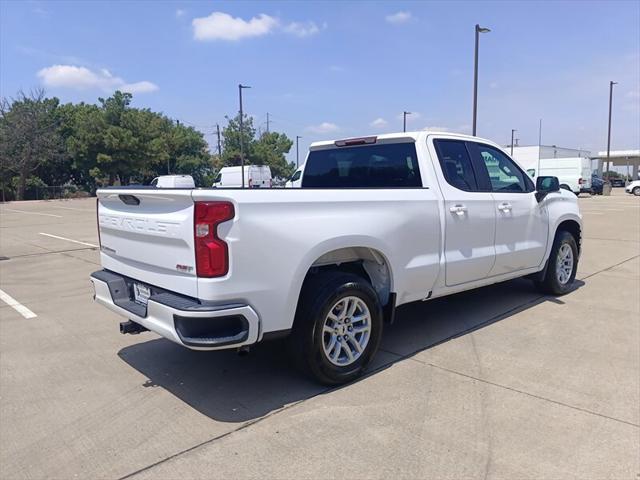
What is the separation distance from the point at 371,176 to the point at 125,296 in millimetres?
2562

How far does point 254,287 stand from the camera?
Answer: 10.9ft

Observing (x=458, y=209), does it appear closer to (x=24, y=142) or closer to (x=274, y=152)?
(x=24, y=142)

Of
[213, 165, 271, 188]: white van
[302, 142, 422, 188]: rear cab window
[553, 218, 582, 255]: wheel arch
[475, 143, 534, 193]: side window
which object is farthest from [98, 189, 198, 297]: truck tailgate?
[213, 165, 271, 188]: white van

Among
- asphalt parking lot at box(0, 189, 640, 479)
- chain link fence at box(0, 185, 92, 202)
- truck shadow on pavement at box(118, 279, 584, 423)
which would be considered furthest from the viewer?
chain link fence at box(0, 185, 92, 202)

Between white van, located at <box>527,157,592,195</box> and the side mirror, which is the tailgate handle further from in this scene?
white van, located at <box>527,157,592,195</box>

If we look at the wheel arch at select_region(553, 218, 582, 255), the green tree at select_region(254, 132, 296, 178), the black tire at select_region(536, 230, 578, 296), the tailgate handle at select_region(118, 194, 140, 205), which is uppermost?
the green tree at select_region(254, 132, 296, 178)

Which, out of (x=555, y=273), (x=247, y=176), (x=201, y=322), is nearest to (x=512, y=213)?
(x=555, y=273)

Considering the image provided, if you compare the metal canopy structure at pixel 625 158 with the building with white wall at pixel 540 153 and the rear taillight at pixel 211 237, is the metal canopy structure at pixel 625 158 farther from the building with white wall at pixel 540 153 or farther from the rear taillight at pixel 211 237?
the rear taillight at pixel 211 237

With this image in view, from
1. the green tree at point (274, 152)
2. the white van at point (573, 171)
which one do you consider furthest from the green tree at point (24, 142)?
the white van at point (573, 171)

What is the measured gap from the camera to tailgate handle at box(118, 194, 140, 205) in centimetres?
382

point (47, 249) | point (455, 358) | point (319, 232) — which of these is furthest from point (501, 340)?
point (47, 249)

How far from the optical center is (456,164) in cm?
510

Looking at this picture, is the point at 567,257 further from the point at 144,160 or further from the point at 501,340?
the point at 144,160

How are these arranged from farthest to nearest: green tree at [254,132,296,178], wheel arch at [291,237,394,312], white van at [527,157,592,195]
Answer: green tree at [254,132,296,178]
white van at [527,157,592,195]
wheel arch at [291,237,394,312]
